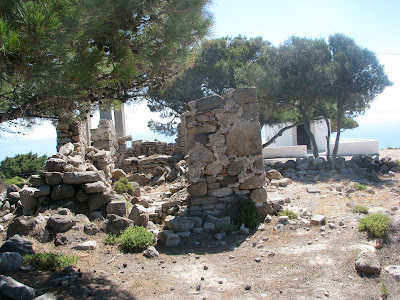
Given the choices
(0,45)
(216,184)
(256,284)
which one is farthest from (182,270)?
(0,45)

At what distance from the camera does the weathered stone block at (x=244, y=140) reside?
6.75m

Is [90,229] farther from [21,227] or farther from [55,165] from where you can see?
[55,165]

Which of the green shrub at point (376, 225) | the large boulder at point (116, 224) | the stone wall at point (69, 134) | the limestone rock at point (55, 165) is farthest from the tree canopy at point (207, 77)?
the green shrub at point (376, 225)

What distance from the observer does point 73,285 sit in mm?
3785

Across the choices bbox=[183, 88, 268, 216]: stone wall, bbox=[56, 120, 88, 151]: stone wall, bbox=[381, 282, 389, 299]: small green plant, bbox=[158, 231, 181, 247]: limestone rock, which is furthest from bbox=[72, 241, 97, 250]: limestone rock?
bbox=[56, 120, 88, 151]: stone wall

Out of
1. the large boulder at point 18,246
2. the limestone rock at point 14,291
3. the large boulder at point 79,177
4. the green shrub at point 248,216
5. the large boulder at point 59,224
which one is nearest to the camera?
the limestone rock at point 14,291

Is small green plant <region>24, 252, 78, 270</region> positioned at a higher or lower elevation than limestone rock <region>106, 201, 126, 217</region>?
lower

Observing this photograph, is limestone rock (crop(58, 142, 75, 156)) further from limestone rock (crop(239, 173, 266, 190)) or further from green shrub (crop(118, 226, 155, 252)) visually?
limestone rock (crop(239, 173, 266, 190))

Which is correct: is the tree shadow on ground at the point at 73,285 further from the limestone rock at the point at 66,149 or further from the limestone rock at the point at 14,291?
the limestone rock at the point at 66,149

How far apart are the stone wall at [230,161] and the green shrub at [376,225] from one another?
188 centimetres

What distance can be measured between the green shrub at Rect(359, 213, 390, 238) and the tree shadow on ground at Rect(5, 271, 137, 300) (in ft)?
11.7

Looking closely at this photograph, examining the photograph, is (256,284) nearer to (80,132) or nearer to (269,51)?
(80,132)

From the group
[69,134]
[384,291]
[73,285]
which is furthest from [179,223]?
[69,134]

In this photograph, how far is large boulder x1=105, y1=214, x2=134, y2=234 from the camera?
19.1ft
